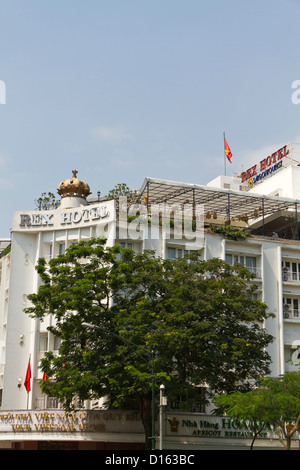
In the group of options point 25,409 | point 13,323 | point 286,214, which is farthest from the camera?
point 286,214

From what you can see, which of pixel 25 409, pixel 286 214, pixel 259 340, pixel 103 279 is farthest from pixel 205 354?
pixel 286 214

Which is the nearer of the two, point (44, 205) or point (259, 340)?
point (259, 340)

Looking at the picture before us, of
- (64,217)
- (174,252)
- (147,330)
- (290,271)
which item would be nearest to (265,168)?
(290,271)

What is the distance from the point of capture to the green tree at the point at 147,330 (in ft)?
129

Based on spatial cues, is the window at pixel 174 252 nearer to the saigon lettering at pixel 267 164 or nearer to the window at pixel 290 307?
the window at pixel 290 307

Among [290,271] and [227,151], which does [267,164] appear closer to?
[227,151]

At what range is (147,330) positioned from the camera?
40.3m

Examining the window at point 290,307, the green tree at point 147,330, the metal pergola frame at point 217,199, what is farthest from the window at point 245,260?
the green tree at point 147,330

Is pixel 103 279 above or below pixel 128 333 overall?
above

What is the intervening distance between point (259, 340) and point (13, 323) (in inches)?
739

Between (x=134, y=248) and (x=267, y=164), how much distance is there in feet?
80.9

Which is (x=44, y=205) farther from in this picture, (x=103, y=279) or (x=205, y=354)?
(x=205, y=354)

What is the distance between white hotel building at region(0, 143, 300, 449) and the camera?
44.8 meters

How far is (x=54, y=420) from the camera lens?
146 feet
